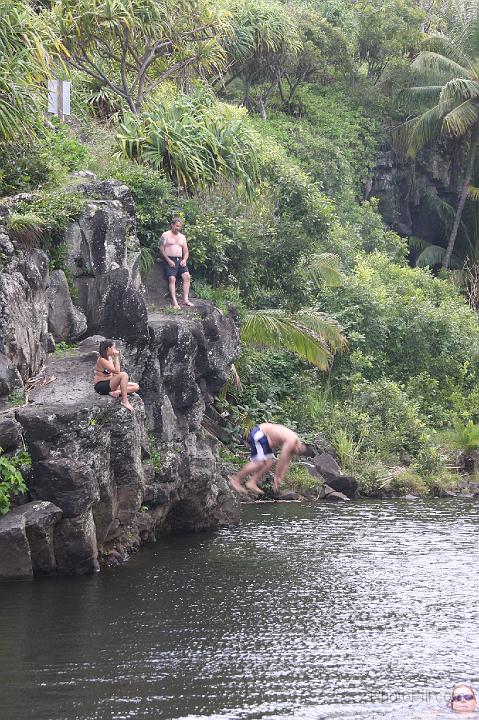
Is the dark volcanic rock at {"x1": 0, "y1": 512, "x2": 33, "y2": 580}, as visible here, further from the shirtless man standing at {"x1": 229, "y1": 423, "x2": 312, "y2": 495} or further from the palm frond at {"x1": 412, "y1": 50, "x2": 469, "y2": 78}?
the palm frond at {"x1": 412, "y1": 50, "x2": 469, "y2": 78}

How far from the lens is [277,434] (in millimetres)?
15312

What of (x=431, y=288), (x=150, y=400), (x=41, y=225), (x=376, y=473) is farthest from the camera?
(x=431, y=288)

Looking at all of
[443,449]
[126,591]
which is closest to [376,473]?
[443,449]

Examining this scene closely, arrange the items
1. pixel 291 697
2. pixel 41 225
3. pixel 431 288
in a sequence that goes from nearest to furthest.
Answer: pixel 291 697 → pixel 41 225 → pixel 431 288

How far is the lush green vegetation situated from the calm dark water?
21.2 ft

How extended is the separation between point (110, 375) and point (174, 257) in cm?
567

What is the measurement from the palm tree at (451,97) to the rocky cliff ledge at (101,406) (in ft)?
70.6

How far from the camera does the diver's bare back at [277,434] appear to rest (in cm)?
1516

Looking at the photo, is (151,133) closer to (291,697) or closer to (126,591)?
(126,591)

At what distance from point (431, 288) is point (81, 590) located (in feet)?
85.0

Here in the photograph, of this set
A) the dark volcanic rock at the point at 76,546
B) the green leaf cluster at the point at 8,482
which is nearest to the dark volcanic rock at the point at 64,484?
the dark volcanic rock at the point at 76,546

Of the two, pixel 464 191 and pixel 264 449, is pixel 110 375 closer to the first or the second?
pixel 264 449

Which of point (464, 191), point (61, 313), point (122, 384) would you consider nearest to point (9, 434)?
point (122, 384)

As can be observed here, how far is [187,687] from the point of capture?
39.1ft
